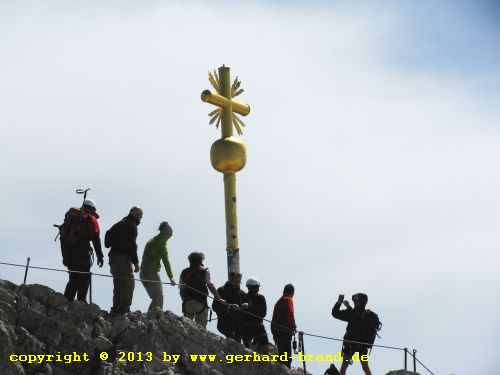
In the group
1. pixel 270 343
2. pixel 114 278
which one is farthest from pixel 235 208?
pixel 114 278

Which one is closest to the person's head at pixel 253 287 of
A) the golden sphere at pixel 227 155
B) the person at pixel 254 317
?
the person at pixel 254 317

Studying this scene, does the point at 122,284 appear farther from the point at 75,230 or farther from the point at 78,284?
the point at 75,230

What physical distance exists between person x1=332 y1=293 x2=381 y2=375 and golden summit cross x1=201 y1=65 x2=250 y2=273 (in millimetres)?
6346

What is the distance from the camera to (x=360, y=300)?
19.8 metres

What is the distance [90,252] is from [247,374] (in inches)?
137

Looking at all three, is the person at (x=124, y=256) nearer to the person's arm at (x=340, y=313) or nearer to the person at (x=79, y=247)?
the person at (x=79, y=247)

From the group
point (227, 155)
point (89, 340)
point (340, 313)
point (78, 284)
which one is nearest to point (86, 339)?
point (89, 340)

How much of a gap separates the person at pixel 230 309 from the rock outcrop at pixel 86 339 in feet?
3.29

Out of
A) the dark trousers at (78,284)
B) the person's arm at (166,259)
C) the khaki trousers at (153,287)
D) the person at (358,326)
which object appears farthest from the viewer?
the person at (358,326)

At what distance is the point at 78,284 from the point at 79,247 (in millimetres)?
578

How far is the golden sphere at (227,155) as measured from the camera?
2677cm

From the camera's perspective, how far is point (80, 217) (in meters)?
17.4

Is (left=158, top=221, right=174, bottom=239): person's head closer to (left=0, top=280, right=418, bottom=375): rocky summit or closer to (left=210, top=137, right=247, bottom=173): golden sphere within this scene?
(left=0, top=280, right=418, bottom=375): rocky summit

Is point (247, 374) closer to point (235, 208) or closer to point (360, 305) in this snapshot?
point (360, 305)
